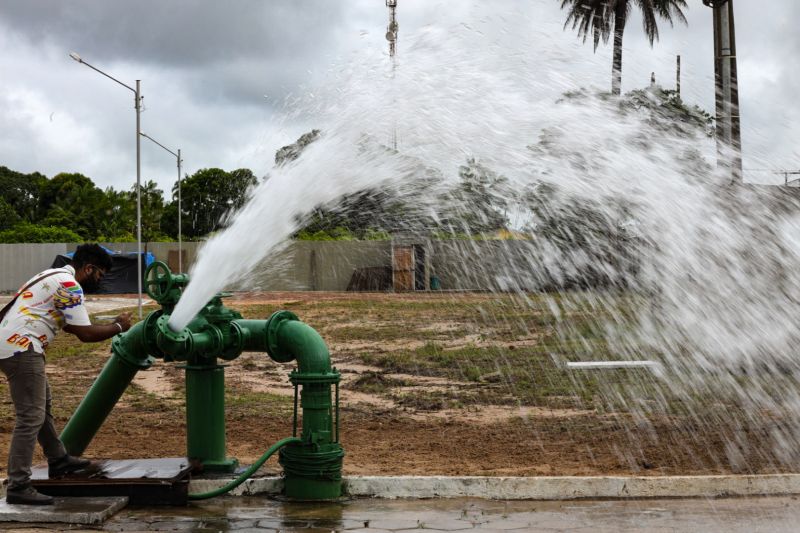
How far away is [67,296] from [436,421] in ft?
13.5

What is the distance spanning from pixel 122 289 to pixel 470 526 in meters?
32.8

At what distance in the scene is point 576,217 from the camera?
19.7 meters

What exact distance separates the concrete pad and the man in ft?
0.21

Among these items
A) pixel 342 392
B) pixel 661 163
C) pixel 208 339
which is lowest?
pixel 342 392

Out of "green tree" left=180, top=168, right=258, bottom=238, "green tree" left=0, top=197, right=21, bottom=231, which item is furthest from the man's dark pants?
"green tree" left=0, top=197, right=21, bottom=231

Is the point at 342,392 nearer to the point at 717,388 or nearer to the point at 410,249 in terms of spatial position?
the point at 717,388

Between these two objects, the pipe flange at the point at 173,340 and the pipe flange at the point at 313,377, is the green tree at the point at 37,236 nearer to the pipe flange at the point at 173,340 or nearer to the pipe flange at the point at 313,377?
the pipe flange at the point at 173,340

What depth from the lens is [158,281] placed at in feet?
17.9

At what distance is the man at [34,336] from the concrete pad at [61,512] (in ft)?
0.21

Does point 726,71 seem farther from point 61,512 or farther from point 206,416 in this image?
point 61,512

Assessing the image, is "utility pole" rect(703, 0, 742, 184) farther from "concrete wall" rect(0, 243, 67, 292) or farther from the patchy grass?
"concrete wall" rect(0, 243, 67, 292)

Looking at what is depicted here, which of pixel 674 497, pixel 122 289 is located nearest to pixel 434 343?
pixel 674 497

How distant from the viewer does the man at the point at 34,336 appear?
489 centimetres

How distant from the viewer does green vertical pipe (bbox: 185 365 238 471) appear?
555 centimetres
